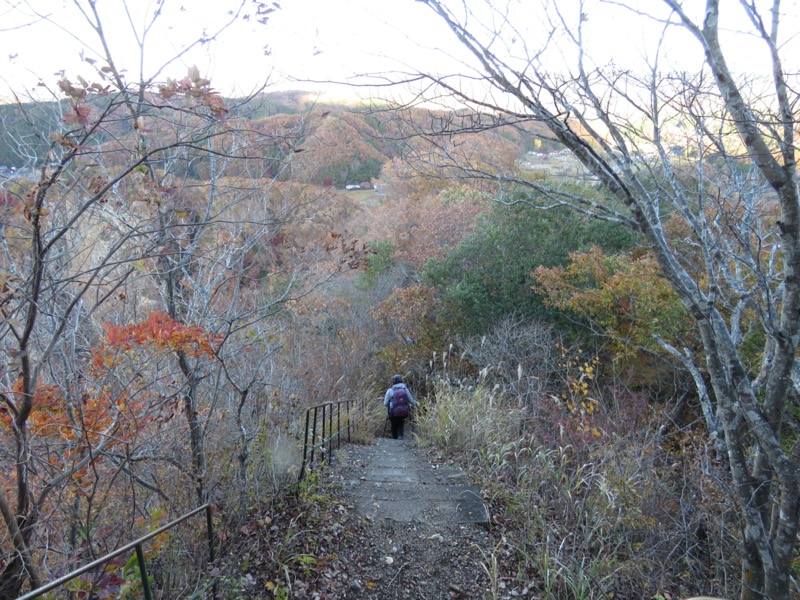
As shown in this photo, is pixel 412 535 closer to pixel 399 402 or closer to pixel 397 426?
pixel 399 402

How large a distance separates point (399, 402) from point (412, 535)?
5185 mm

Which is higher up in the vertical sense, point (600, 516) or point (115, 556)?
point (115, 556)

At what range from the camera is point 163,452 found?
4164 mm

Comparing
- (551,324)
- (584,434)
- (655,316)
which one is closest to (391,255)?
(551,324)

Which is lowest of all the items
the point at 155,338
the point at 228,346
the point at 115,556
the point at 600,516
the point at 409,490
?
the point at 409,490

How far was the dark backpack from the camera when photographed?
391 inches

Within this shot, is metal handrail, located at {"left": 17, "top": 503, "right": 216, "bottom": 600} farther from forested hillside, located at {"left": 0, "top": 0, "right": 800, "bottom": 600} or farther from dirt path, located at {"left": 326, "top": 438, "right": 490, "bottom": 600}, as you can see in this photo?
dirt path, located at {"left": 326, "top": 438, "right": 490, "bottom": 600}

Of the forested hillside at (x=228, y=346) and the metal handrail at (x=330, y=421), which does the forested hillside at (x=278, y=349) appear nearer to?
the forested hillside at (x=228, y=346)

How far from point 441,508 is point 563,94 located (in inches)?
155

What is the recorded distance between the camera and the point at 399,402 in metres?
10.0

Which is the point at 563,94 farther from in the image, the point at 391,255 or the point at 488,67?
the point at 391,255

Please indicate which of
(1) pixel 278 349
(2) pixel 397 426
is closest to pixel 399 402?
(2) pixel 397 426

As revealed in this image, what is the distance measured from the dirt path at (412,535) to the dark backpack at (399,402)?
3426 millimetres

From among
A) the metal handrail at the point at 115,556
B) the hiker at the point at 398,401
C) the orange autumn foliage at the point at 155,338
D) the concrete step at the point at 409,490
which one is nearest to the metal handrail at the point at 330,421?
the concrete step at the point at 409,490
